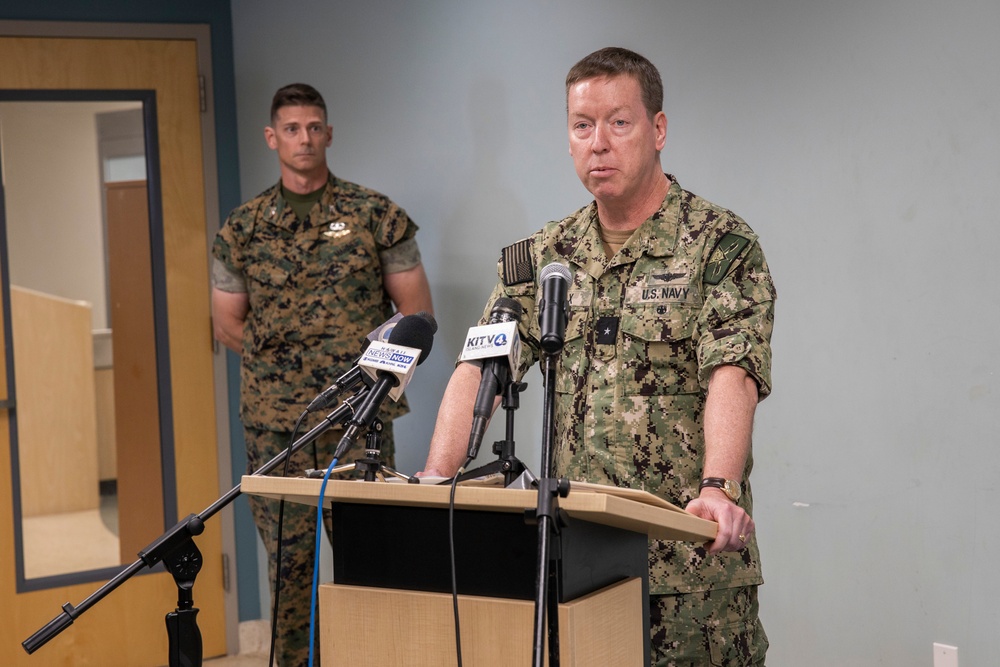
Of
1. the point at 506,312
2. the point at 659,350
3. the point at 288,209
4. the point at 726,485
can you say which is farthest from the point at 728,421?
the point at 288,209

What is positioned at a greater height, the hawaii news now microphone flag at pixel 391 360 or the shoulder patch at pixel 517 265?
the shoulder patch at pixel 517 265

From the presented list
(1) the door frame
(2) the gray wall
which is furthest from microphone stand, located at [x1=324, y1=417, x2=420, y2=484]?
(1) the door frame

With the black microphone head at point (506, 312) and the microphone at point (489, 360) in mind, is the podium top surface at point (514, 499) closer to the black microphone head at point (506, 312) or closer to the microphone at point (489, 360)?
the microphone at point (489, 360)

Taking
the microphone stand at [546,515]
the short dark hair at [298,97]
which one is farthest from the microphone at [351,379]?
the short dark hair at [298,97]

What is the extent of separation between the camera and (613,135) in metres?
2.10

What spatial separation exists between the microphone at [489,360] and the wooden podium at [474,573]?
9 centimetres

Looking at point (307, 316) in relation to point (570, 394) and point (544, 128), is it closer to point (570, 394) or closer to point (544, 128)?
point (544, 128)

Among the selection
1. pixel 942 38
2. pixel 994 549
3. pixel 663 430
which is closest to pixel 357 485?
pixel 663 430

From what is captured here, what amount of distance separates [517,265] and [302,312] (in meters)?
1.52

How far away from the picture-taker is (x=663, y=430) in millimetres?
2074

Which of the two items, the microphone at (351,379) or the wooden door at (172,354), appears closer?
the microphone at (351,379)

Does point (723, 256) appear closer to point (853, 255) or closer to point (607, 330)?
point (607, 330)

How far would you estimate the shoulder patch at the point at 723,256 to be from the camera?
2.04 metres

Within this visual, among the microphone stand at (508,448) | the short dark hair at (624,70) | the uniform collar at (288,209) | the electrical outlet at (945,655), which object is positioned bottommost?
the electrical outlet at (945,655)
